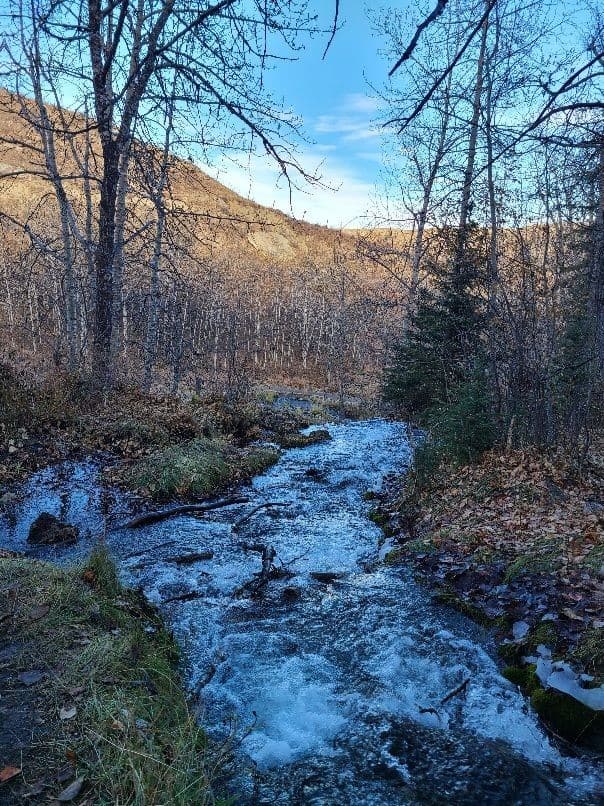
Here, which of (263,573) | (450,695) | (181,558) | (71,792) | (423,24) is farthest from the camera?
(181,558)

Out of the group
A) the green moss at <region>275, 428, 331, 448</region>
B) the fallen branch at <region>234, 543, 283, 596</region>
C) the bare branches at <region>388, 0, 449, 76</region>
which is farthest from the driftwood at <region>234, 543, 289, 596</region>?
the green moss at <region>275, 428, 331, 448</region>

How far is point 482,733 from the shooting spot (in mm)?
3459

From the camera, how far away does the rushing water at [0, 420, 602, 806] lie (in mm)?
3039

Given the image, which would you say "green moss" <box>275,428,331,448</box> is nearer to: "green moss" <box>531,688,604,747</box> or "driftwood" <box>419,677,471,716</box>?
"driftwood" <box>419,677,471,716</box>

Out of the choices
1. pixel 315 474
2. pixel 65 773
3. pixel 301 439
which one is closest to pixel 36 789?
pixel 65 773

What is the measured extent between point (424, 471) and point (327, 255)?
9674 centimetres

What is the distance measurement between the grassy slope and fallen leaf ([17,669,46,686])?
2cm

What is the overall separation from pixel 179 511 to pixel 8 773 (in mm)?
5563

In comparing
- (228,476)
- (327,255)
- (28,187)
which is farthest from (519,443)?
(327,255)

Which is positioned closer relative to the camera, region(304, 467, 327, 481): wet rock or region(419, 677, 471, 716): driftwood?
region(419, 677, 471, 716): driftwood

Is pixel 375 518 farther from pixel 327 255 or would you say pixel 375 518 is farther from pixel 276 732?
pixel 327 255

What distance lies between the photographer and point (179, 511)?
787cm

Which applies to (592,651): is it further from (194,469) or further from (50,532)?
(194,469)

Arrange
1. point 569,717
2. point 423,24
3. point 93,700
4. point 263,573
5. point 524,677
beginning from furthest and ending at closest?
1. point 263,573
2. point 524,677
3. point 569,717
4. point 93,700
5. point 423,24
